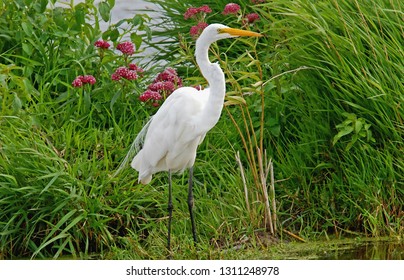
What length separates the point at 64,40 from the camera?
6031 millimetres

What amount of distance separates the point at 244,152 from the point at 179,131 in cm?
66

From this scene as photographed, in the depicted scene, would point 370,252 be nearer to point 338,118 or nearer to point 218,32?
point 338,118

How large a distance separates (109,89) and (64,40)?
44cm

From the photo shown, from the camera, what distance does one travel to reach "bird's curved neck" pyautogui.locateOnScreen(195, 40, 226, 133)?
470cm

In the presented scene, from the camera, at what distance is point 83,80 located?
5.55 metres

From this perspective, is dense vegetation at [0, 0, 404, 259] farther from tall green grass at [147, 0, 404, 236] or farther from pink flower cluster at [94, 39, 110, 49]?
pink flower cluster at [94, 39, 110, 49]

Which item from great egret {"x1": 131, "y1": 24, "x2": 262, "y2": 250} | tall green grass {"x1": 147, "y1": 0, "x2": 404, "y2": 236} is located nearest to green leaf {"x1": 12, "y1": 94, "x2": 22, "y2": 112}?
great egret {"x1": 131, "y1": 24, "x2": 262, "y2": 250}

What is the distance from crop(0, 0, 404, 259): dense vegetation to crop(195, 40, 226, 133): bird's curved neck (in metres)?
0.19

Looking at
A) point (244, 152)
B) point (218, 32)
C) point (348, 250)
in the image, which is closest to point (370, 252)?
point (348, 250)

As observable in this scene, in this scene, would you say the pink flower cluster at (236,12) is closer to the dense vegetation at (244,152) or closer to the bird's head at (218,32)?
the dense vegetation at (244,152)

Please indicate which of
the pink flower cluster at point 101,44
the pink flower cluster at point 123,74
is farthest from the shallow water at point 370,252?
the pink flower cluster at point 101,44

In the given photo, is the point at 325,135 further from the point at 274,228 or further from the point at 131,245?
the point at 131,245

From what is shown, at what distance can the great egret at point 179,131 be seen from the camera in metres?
4.79

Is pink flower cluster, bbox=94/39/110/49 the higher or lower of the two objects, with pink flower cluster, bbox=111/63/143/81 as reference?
higher
